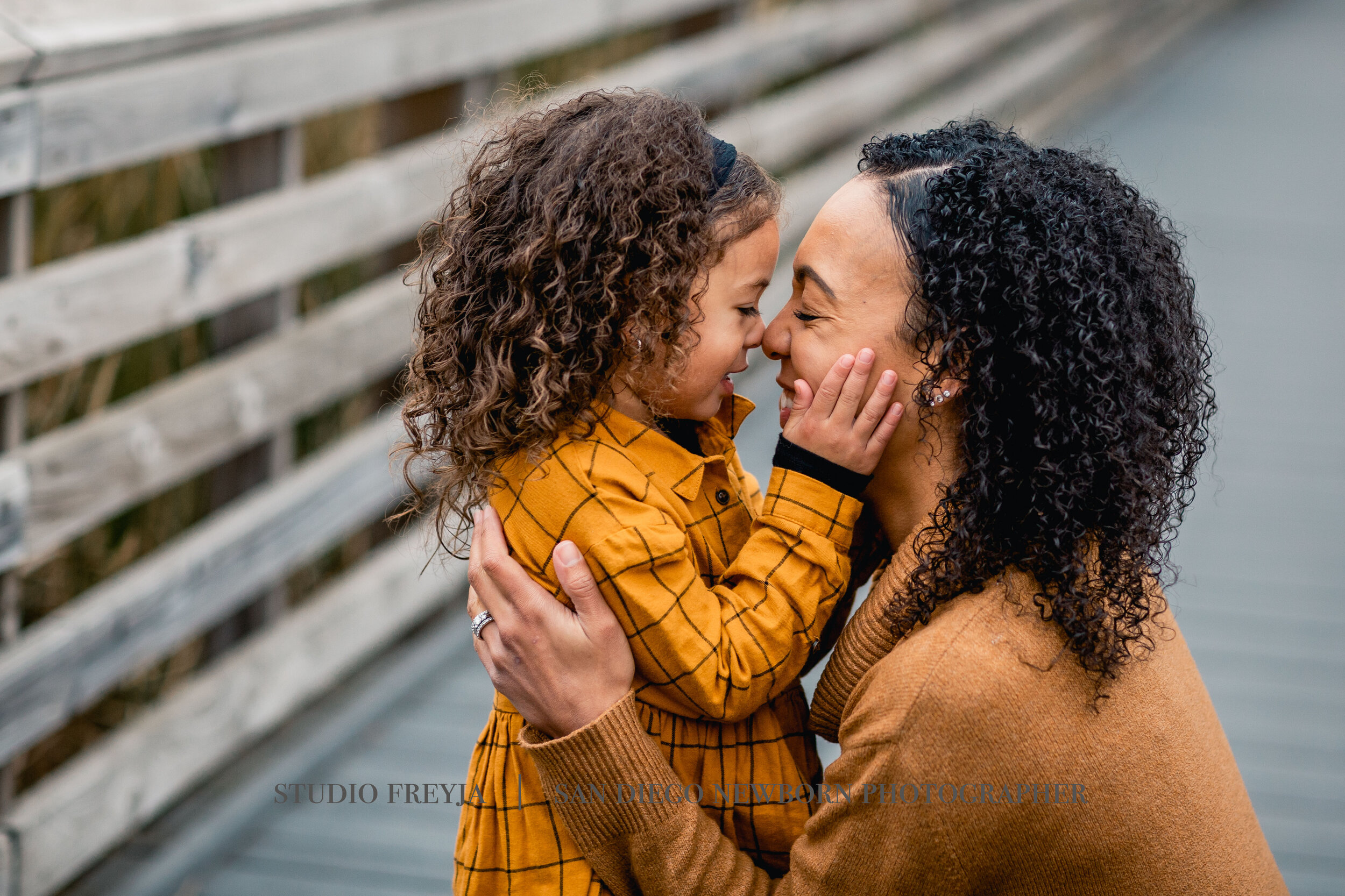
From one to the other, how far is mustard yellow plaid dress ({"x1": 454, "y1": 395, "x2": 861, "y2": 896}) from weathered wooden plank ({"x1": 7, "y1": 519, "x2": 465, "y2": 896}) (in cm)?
96

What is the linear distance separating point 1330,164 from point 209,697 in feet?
31.1

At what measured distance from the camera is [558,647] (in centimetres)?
154

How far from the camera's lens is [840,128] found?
6.71 metres

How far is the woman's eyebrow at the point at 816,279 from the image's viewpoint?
1.56 m

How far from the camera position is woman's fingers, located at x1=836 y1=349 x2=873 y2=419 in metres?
1.52

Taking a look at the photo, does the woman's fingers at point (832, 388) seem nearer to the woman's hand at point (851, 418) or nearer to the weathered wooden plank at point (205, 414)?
the woman's hand at point (851, 418)

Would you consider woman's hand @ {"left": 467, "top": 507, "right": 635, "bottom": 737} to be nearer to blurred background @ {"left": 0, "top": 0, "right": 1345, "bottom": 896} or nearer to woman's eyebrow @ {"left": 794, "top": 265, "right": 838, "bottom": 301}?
woman's eyebrow @ {"left": 794, "top": 265, "right": 838, "bottom": 301}

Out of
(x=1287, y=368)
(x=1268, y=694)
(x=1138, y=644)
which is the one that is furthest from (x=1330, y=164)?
(x=1138, y=644)

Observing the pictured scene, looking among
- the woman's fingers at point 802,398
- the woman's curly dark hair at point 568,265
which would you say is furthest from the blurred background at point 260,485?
the woman's fingers at point 802,398

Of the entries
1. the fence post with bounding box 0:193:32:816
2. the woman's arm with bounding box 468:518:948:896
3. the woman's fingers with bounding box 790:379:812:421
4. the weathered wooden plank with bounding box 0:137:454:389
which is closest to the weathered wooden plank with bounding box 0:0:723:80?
the fence post with bounding box 0:193:32:816

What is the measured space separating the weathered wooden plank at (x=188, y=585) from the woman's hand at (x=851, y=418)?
1694 millimetres

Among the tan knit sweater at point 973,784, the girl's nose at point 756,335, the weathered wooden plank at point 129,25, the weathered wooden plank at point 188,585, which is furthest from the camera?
the weathered wooden plank at point 188,585

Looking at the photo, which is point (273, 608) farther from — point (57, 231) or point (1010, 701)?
point (1010, 701)

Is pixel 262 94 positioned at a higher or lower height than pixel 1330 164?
higher
